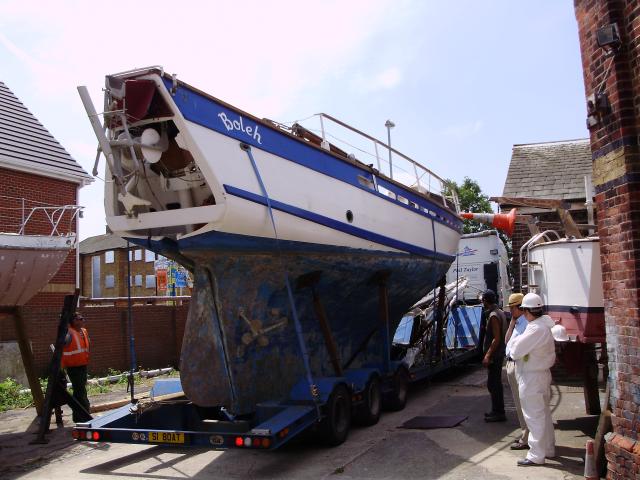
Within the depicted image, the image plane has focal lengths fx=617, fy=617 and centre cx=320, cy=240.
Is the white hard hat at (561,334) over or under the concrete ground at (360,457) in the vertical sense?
over

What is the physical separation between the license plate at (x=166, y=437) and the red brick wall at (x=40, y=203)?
7.92 meters

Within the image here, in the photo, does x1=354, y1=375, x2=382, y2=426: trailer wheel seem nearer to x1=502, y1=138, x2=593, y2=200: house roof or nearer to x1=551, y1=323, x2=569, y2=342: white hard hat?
x1=551, y1=323, x2=569, y2=342: white hard hat

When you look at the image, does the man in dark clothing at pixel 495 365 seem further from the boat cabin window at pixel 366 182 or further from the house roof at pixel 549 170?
the house roof at pixel 549 170

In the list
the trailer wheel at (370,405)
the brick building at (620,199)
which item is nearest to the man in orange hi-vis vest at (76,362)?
the trailer wheel at (370,405)

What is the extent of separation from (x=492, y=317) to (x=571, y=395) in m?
2.36

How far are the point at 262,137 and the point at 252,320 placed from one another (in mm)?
1932

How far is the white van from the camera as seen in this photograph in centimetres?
1466

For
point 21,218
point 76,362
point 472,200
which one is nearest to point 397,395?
point 76,362

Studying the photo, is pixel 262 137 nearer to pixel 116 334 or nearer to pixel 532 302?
pixel 532 302

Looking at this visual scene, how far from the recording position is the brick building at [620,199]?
4.63m

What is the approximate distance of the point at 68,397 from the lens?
27.3 ft

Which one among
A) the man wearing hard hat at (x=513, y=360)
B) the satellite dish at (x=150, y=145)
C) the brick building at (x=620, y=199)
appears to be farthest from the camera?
the man wearing hard hat at (x=513, y=360)

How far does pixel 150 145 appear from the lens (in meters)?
5.95

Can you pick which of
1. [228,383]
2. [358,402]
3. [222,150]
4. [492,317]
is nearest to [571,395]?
[492,317]
